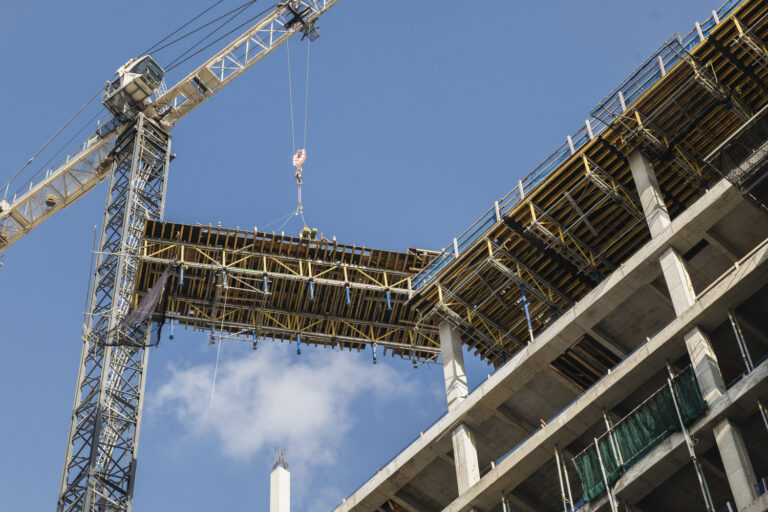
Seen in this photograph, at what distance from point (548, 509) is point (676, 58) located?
699 inches

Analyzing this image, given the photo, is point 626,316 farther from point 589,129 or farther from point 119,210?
point 119,210

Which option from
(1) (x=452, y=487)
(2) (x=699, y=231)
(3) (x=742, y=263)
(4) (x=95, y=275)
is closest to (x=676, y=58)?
(2) (x=699, y=231)

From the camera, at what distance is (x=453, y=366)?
49500 mm

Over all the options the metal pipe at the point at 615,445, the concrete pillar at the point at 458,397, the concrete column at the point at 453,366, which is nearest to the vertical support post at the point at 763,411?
the metal pipe at the point at 615,445

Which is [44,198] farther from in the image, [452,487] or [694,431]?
[694,431]

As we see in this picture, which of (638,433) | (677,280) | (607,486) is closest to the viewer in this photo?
(607,486)

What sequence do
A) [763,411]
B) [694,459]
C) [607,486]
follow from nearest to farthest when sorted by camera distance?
[763,411], [694,459], [607,486]

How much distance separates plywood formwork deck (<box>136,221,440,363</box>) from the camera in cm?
6156

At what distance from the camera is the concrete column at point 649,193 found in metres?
43.9

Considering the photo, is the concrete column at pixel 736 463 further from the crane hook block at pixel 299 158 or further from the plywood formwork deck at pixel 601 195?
the crane hook block at pixel 299 158

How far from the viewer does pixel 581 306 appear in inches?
1722

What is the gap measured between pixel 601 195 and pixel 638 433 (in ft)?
39.2

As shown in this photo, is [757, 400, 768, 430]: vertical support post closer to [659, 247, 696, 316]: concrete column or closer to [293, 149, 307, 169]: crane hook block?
[659, 247, 696, 316]: concrete column

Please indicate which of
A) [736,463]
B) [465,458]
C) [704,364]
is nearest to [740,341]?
[704,364]
